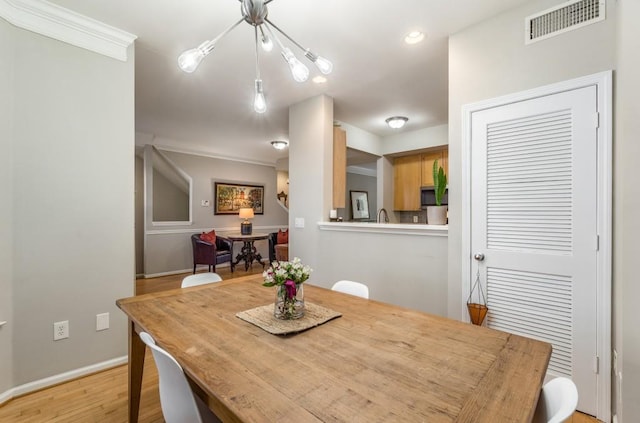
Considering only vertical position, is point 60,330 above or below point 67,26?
below

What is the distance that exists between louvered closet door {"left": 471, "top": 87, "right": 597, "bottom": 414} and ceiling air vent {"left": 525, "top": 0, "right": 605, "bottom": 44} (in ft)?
1.30

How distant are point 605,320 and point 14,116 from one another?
383 cm

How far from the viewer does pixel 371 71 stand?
9.35ft

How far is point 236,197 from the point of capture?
265 inches

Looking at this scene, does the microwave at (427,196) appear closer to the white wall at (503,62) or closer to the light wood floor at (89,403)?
the white wall at (503,62)

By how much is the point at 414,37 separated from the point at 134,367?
2892mm

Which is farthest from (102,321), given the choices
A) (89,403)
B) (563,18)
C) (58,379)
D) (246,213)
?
(246,213)

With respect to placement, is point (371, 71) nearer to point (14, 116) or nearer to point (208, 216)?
point (14, 116)

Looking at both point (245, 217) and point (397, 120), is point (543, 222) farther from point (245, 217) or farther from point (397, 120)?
point (245, 217)

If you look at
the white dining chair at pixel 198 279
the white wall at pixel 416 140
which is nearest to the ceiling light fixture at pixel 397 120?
the white wall at pixel 416 140

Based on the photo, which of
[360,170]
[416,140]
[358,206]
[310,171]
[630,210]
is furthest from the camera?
[360,170]

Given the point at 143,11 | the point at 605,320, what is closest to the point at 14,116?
the point at 143,11

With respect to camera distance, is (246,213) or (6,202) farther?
(246,213)

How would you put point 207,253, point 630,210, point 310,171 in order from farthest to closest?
point 207,253
point 310,171
point 630,210
